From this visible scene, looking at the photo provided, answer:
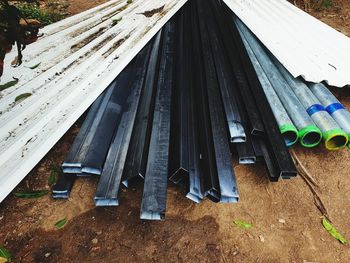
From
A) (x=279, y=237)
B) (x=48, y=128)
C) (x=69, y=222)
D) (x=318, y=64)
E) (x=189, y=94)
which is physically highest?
(x=318, y=64)

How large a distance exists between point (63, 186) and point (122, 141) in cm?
60

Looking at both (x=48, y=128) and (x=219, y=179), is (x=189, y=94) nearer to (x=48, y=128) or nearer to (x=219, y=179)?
(x=219, y=179)

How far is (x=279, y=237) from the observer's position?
2.08 m

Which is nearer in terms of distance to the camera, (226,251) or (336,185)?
(226,251)

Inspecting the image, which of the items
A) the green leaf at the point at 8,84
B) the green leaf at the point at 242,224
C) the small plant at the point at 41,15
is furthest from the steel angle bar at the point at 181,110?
the small plant at the point at 41,15

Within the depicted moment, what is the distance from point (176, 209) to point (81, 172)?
83 cm

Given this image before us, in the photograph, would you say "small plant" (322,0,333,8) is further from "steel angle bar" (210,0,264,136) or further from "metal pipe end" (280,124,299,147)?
"metal pipe end" (280,124,299,147)

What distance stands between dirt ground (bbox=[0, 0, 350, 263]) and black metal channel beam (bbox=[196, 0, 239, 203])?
27 cm

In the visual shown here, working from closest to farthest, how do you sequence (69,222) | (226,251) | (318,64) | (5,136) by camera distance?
(226,251) → (69,222) → (5,136) → (318,64)

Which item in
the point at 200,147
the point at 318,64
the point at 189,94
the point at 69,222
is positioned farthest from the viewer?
the point at 318,64

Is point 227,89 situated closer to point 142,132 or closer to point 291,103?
point 291,103

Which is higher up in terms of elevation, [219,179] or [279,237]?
[219,179]

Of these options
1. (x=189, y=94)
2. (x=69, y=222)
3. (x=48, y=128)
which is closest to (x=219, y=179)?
(x=189, y=94)

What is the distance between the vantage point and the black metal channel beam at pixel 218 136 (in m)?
2.06
